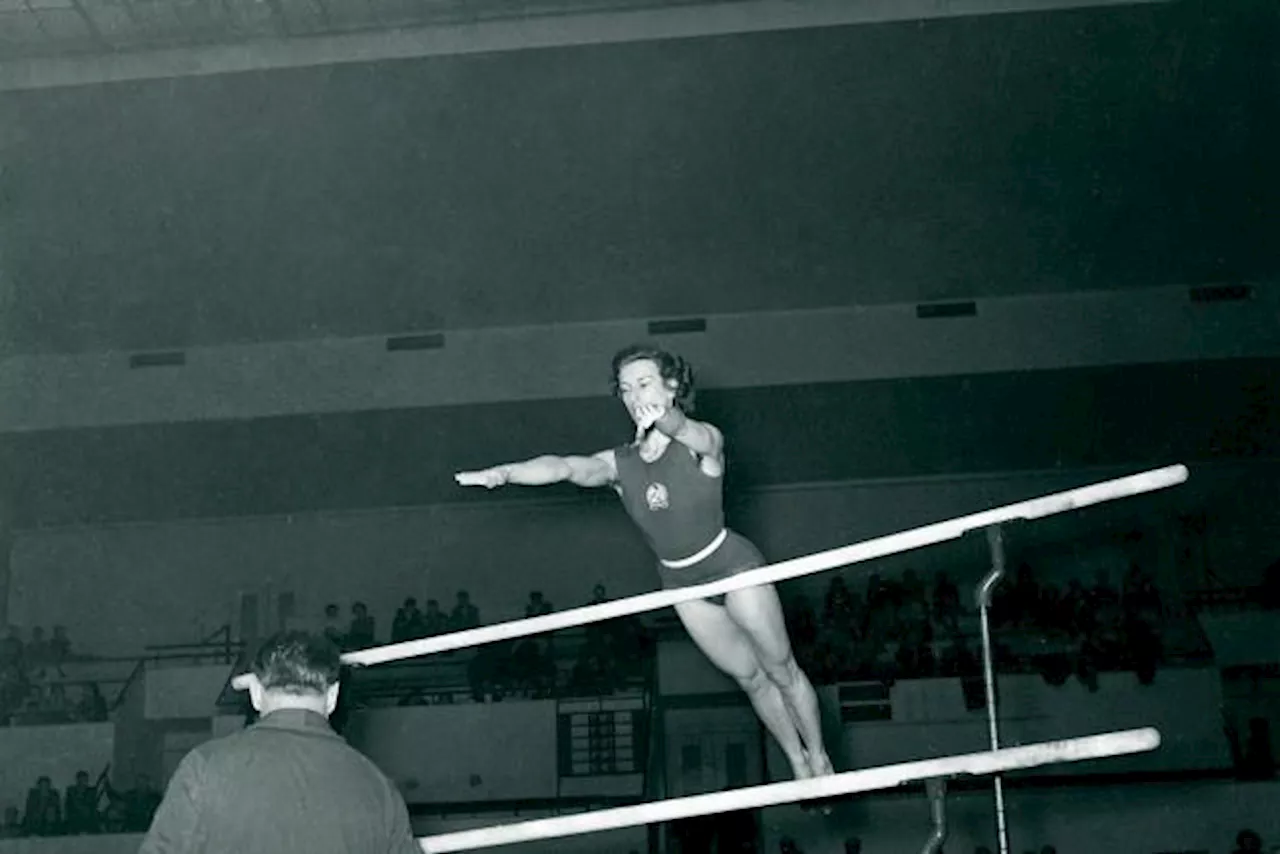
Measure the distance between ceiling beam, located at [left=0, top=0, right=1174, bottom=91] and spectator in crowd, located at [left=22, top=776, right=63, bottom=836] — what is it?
6.79 m

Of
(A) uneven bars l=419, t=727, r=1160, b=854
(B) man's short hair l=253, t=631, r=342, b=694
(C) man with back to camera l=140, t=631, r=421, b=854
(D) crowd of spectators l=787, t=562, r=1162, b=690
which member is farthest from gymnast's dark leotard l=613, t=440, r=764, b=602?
(D) crowd of spectators l=787, t=562, r=1162, b=690

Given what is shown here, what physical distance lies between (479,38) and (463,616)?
23.2 feet

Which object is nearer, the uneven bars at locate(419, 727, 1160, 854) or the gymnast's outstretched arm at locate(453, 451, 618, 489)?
the uneven bars at locate(419, 727, 1160, 854)

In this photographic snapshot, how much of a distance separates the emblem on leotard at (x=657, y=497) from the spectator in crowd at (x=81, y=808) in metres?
9.13

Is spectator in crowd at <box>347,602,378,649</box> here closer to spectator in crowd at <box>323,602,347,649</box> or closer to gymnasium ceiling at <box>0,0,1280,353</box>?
spectator in crowd at <box>323,602,347,649</box>

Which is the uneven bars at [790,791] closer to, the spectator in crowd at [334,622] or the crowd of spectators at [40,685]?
the crowd of spectators at [40,685]

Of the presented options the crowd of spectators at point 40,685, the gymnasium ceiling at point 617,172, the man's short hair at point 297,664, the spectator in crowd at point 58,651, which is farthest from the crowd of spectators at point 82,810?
the man's short hair at point 297,664

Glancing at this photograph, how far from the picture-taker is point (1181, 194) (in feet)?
41.3

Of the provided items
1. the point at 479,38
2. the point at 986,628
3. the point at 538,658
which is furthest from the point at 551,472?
the point at 538,658

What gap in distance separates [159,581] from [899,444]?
33.1 ft

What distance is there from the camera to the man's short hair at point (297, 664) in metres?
3.39

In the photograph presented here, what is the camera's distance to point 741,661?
16.5ft

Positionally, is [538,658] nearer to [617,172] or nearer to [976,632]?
[976,632]

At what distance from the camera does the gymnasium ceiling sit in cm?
1055
